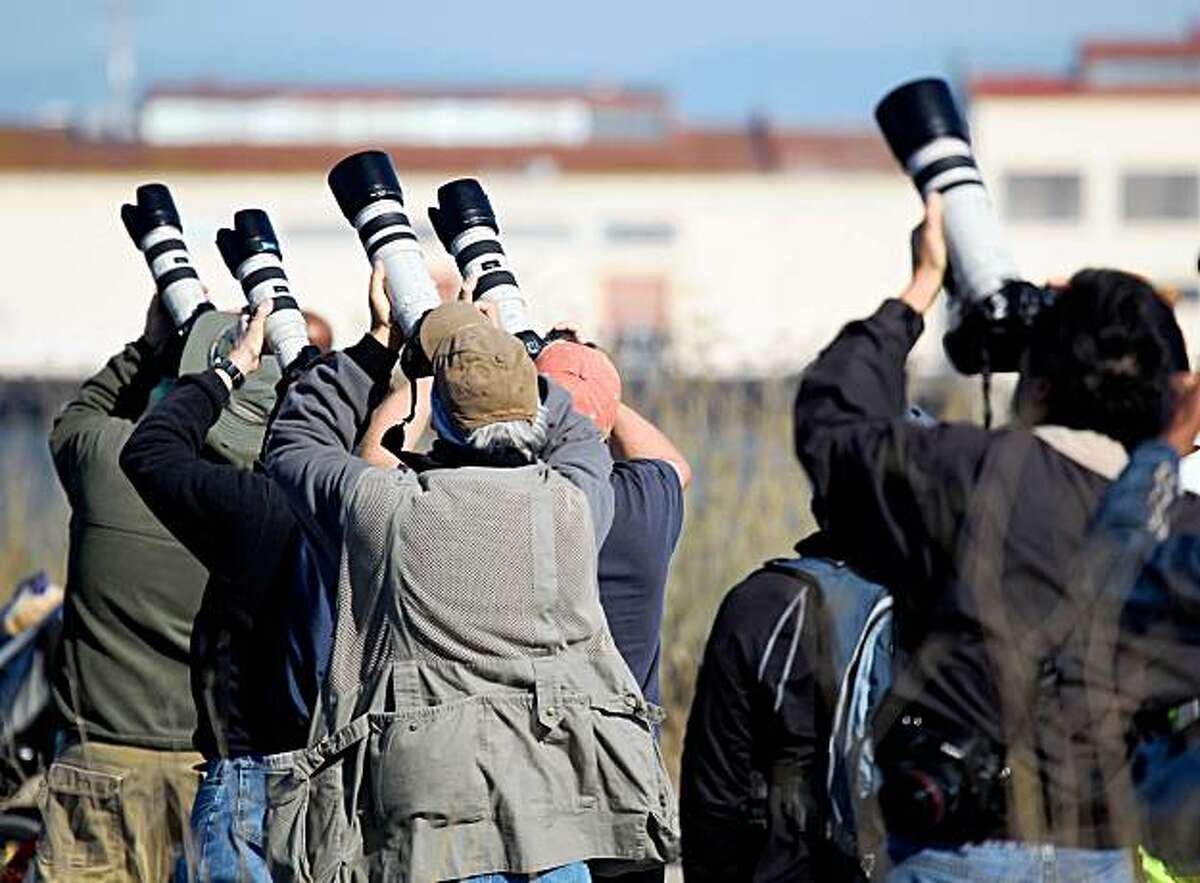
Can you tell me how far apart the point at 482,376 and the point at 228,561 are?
3.04 ft

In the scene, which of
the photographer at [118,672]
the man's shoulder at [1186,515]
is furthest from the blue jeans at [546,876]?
the photographer at [118,672]

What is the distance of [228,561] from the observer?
5.46 metres

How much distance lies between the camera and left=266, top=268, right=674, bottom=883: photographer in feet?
15.7

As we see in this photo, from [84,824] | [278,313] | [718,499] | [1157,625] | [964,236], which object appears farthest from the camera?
[718,499]

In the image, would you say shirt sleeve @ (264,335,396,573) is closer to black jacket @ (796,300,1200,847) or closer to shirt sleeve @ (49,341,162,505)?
black jacket @ (796,300,1200,847)

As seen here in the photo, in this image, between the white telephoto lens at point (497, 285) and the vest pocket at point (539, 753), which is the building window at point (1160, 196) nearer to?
the white telephoto lens at point (497, 285)

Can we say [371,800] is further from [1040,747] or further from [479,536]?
[1040,747]

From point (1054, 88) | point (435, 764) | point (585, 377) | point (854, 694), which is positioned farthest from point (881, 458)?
point (1054, 88)

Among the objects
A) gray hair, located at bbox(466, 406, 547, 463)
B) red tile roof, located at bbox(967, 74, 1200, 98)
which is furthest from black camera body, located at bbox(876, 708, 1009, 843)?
red tile roof, located at bbox(967, 74, 1200, 98)

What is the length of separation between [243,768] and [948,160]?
208 cm

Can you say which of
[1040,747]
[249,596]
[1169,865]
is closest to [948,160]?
[1040,747]

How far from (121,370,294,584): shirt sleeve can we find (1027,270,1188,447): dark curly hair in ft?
6.08

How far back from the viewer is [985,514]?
13.6 feet

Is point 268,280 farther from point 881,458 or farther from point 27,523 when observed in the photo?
point 27,523
